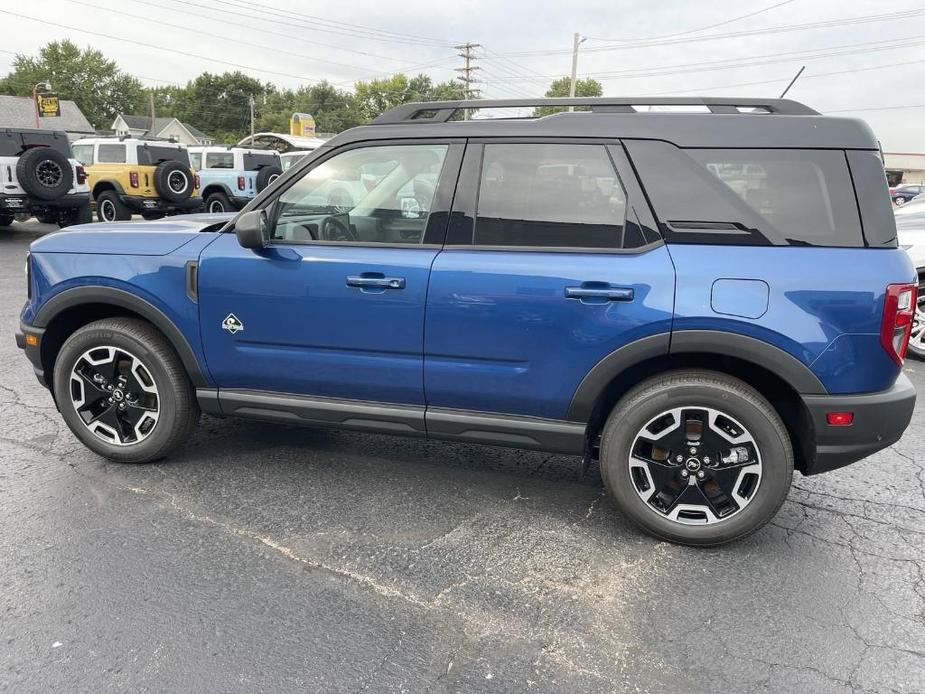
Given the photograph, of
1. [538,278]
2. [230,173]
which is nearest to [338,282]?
[538,278]

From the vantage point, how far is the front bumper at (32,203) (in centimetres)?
1212

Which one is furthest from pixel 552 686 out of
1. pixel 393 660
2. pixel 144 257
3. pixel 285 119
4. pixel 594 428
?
pixel 285 119

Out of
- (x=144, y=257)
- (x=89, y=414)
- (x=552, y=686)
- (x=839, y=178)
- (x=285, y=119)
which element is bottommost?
(x=552, y=686)

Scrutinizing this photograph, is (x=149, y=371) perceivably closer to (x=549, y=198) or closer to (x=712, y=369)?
(x=549, y=198)

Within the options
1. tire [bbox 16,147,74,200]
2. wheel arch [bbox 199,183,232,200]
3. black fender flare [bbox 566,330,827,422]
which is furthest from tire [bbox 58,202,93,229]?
black fender flare [bbox 566,330,827,422]

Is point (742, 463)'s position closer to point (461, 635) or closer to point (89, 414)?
point (461, 635)

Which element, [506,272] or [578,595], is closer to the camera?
[578,595]

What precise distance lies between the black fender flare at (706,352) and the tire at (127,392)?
6.95 ft

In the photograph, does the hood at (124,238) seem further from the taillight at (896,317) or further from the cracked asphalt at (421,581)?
the taillight at (896,317)

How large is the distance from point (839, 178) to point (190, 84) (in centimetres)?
12288

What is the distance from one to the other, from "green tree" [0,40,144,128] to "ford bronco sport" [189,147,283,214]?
293 ft

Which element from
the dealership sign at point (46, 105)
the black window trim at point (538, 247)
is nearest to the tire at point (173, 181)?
the black window trim at point (538, 247)

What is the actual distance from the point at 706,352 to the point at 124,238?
2.94m

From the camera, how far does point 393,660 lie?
226cm
